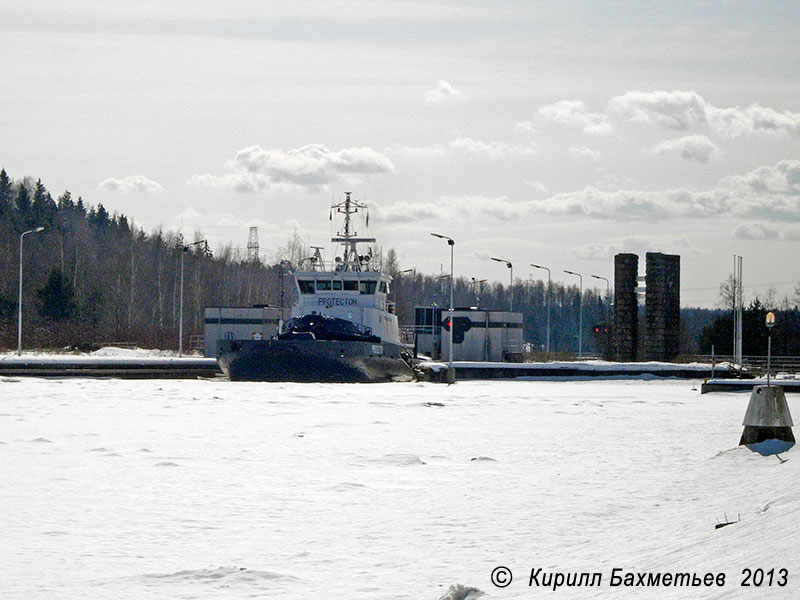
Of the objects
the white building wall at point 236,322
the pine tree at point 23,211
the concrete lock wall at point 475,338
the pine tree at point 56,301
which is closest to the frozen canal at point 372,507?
the white building wall at point 236,322

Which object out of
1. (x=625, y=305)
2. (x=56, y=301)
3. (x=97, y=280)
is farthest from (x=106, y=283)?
(x=625, y=305)

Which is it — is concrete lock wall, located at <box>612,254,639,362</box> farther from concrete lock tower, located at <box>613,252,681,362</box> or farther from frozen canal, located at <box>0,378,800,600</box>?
frozen canal, located at <box>0,378,800,600</box>

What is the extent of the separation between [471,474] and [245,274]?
13108 cm

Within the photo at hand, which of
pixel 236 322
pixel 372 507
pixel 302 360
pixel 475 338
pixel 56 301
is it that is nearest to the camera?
pixel 372 507

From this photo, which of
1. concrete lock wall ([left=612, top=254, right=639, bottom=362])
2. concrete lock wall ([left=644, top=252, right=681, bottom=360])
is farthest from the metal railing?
concrete lock wall ([left=612, top=254, right=639, bottom=362])

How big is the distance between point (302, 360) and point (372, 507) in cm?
3708

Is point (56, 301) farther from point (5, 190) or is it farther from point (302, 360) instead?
point (5, 190)

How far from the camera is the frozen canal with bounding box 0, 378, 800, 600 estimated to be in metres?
8.77

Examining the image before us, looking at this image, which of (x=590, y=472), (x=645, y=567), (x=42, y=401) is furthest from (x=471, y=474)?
(x=42, y=401)

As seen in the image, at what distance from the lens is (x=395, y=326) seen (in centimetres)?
6006

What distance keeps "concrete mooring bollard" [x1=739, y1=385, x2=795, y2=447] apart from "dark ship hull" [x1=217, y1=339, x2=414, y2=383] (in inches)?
1280

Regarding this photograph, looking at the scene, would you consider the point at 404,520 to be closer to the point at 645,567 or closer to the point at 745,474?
the point at 645,567

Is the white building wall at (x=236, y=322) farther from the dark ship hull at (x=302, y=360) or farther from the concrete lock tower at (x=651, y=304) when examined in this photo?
the dark ship hull at (x=302, y=360)

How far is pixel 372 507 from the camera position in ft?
41.6
